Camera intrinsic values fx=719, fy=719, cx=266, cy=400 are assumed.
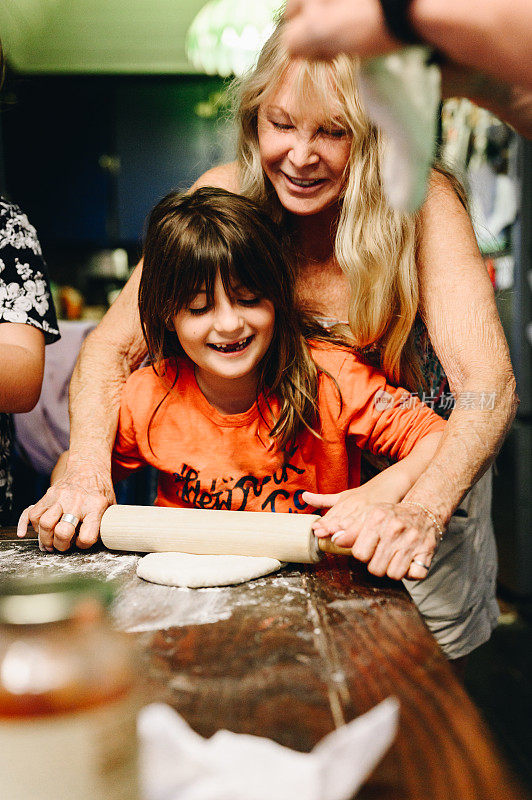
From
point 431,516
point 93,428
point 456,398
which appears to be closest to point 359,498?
point 431,516

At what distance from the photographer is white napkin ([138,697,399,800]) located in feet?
A: 1.24

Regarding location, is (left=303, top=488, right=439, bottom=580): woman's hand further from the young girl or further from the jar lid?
the jar lid

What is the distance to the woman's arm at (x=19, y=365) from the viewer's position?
1139 millimetres

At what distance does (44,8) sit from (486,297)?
4.50 metres

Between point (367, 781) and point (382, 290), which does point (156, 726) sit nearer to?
point (367, 781)

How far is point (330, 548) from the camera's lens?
35.0 inches

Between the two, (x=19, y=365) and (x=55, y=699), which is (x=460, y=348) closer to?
(x=19, y=365)

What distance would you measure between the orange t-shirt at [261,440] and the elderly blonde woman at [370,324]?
2.2 inches

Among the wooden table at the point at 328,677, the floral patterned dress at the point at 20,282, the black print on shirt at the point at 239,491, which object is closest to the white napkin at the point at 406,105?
the wooden table at the point at 328,677

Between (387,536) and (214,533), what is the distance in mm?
225

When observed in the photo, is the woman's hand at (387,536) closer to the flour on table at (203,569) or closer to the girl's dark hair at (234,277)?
the flour on table at (203,569)

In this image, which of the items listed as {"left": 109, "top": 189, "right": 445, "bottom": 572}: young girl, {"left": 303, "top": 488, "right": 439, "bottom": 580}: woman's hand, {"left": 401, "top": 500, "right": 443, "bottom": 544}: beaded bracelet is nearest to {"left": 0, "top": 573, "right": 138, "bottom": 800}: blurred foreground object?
{"left": 303, "top": 488, "right": 439, "bottom": 580}: woman's hand

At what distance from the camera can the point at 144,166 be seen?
4.95 m

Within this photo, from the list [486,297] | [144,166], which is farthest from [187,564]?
[144,166]
